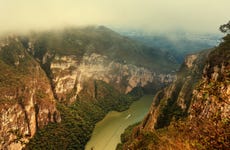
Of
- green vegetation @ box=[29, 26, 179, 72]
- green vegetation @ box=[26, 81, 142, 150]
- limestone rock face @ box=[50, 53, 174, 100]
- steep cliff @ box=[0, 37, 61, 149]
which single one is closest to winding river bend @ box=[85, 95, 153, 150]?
green vegetation @ box=[26, 81, 142, 150]

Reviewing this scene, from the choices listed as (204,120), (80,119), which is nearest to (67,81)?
(80,119)

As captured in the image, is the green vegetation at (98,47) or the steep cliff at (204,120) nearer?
the steep cliff at (204,120)

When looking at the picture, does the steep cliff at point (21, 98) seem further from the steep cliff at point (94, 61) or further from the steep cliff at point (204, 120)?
the steep cliff at point (204, 120)

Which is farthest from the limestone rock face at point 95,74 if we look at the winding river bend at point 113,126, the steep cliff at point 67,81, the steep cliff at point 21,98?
the winding river bend at point 113,126

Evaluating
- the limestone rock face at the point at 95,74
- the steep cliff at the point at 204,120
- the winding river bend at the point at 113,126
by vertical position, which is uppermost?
the steep cliff at the point at 204,120

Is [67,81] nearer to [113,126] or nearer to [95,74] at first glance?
[95,74]

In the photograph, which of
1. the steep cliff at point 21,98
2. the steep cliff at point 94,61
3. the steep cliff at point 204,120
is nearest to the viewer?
the steep cliff at point 204,120

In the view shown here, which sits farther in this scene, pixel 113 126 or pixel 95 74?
pixel 95 74

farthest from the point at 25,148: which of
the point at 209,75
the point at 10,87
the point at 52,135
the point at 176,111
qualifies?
the point at 209,75
